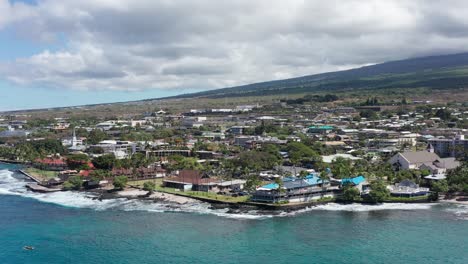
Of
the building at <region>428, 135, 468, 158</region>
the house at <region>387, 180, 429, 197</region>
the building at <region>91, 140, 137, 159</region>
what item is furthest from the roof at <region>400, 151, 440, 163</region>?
the building at <region>91, 140, 137, 159</region>

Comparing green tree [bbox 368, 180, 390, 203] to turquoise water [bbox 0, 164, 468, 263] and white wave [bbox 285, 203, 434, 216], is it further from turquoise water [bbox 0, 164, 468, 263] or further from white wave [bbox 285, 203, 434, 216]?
turquoise water [bbox 0, 164, 468, 263]

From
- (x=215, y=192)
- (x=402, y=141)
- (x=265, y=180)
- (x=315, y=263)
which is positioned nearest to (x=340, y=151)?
(x=402, y=141)

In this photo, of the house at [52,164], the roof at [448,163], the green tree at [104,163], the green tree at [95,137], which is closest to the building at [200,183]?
the green tree at [104,163]

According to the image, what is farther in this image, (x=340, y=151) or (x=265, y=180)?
(x=340, y=151)

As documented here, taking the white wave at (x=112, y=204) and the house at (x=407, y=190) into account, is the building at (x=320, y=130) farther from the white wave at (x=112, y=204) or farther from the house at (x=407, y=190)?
the white wave at (x=112, y=204)

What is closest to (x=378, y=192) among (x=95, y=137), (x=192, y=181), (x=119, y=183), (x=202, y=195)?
(x=202, y=195)

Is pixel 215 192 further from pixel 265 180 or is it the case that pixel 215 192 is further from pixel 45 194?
pixel 45 194
